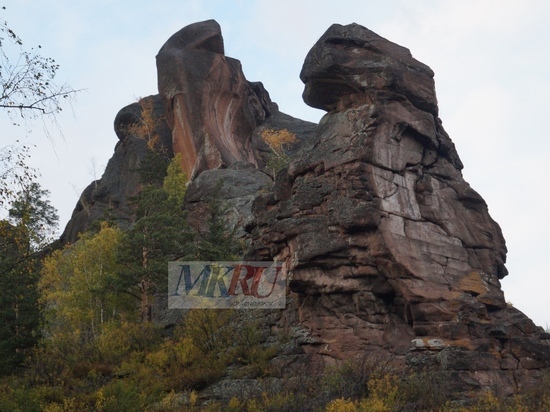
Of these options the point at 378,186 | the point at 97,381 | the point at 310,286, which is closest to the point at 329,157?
the point at 378,186

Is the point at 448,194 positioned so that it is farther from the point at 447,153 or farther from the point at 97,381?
the point at 97,381

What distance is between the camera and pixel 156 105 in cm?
6250

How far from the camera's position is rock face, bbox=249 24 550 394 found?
18047mm

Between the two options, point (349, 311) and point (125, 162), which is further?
point (125, 162)

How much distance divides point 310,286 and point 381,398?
4900mm

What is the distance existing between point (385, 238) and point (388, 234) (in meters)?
0.24

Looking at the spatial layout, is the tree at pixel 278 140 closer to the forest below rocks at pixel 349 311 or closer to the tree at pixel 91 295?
the tree at pixel 91 295

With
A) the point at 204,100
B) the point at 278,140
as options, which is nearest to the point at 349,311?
the point at 204,100

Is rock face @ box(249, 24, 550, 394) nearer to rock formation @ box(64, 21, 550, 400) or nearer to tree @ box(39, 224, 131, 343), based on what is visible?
rock formation @ box(64, 21, 550, 400)

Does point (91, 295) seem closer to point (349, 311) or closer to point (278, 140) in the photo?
A: point (349, 311)

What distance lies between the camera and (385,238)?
1883cm

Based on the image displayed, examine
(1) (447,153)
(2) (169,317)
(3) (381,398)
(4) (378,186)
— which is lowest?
(3) (381,398)

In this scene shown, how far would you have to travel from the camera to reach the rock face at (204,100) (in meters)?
54.6

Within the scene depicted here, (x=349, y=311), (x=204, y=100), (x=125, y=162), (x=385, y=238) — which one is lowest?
(x=349, y=311)
